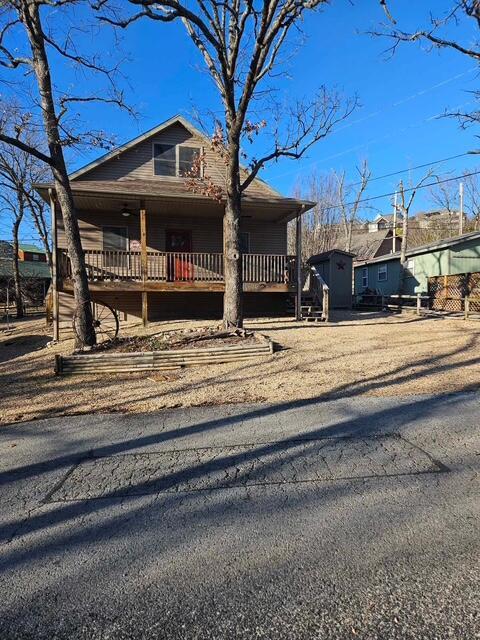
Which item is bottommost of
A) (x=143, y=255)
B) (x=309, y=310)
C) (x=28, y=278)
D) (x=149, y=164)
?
(x=309, y=310)

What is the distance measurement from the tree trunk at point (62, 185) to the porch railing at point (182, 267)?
4.63 metres

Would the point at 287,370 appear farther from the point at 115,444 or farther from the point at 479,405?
the point at 115,444

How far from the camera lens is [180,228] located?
1661cm

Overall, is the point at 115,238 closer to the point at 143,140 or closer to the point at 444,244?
the point at 143,140

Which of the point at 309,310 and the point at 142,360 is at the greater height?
the point at 309,310

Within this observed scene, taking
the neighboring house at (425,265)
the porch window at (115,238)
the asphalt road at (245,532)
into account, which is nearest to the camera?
the asphalt road at (245,532)

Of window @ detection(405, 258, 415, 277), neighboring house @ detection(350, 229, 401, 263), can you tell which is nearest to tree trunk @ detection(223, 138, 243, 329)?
window @ detection(405, 258, 415, 277)

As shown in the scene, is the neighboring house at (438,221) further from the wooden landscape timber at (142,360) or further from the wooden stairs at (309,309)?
the wooden landscape timber at (142,360)

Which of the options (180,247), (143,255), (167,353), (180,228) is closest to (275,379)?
(167,353)

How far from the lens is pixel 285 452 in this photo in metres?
3.83

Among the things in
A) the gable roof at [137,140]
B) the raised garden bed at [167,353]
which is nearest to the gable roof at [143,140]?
the gable roof at [137,140]

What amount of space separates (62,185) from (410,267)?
70.0 feet

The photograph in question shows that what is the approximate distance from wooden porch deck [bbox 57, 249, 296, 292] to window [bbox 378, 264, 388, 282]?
48.4 feet

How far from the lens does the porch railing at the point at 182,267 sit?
47.8 feet
